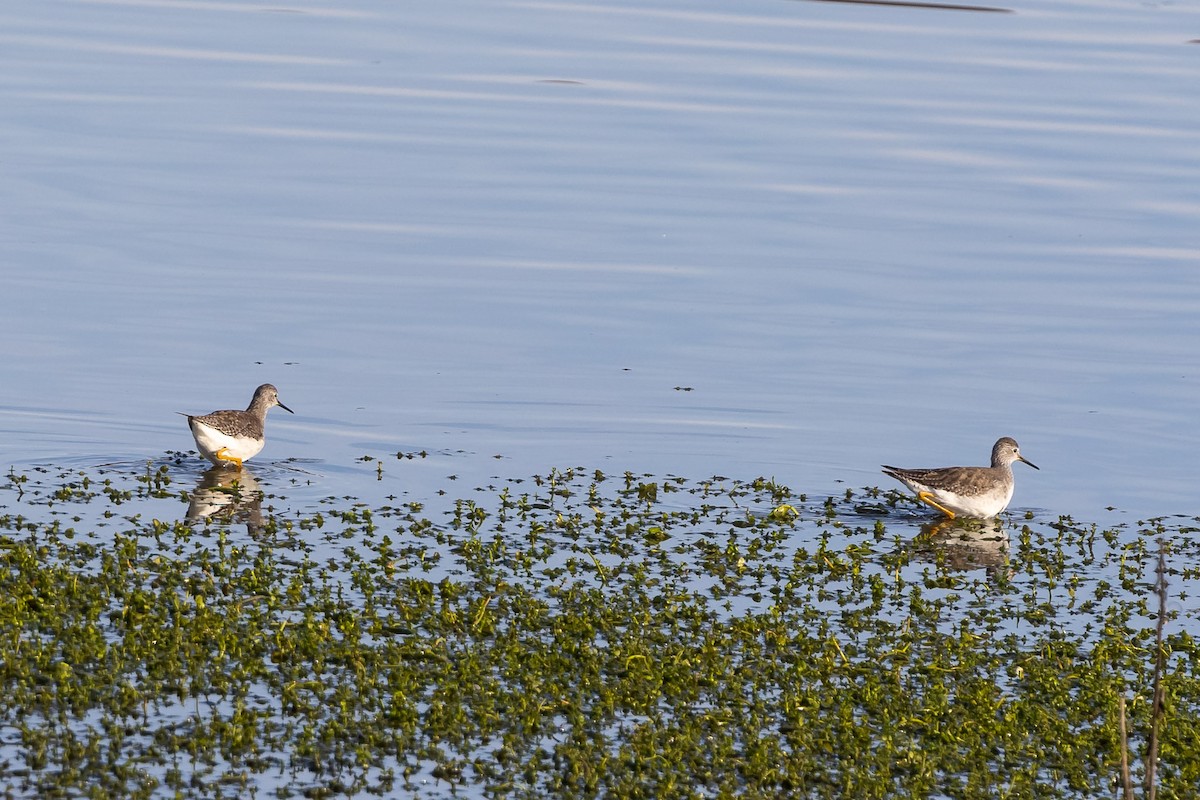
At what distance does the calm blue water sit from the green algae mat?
223 cm

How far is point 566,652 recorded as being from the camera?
491 inches

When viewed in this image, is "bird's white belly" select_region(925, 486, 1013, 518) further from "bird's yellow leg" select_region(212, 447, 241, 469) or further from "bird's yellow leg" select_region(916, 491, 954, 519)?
"bird's yellow leg" select_region(212, 447, 241, 469)

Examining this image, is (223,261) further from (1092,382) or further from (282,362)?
(1092,382)

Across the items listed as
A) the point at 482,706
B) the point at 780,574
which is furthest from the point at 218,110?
the point at 482,706

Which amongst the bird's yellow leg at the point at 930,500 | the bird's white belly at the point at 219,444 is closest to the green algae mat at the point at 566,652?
the bird's yellow leg at the point at 930,500

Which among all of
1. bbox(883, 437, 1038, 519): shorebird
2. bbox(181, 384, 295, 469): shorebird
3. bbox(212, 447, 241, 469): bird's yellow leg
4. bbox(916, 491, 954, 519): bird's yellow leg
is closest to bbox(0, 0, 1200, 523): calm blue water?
bbox(181, 384, 295, 469): shorebird

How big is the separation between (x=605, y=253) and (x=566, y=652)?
53.8 ft

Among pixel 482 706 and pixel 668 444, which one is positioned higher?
pixel 668 444

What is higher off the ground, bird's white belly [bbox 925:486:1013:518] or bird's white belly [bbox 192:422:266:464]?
bird's white belly [bbox 925:486:1013:518]

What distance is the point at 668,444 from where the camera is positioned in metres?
20.5

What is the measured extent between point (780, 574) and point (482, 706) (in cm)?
435

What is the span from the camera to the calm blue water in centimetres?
2089

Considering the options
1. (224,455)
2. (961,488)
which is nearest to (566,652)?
(961,488)

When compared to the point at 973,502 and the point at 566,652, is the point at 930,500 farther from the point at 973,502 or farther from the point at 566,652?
the point at 566,652
